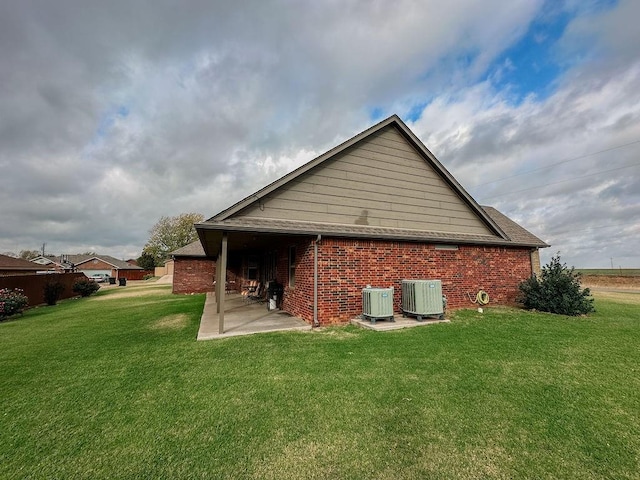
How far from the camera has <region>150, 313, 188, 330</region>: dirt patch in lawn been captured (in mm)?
8430

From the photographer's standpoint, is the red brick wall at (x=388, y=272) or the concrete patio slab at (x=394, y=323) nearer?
the concrete patio slab at (x=394, y=323)

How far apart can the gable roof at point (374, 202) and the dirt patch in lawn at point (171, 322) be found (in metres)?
2.83

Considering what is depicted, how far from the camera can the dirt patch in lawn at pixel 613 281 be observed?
83.6ft

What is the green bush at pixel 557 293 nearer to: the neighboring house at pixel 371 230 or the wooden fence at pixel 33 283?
the neighboring house at pixel 371 230

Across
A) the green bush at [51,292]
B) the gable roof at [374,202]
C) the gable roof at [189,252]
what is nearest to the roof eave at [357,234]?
the gable roof at [374,202]

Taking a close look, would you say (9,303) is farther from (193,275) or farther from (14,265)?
(14,265)

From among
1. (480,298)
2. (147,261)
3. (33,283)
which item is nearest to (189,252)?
(33,283)

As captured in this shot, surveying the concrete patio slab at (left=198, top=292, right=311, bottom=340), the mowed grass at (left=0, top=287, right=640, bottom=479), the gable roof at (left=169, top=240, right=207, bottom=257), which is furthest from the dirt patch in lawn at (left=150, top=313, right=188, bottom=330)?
the gable roof at (left=169, top=240, right=207, bottom=257)

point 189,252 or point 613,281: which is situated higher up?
point 189,252

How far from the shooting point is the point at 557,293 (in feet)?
32.0

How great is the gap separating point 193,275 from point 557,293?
20.0 m

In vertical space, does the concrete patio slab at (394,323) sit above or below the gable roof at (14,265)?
below

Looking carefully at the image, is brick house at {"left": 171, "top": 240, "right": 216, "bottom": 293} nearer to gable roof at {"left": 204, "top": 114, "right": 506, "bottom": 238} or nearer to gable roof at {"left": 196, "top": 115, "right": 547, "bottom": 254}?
gable roof at {"left": 196, "top": 115, "right": 547, "bottom": 254}

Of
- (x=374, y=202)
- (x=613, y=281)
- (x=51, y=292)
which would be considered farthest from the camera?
(x=613, y=281)
